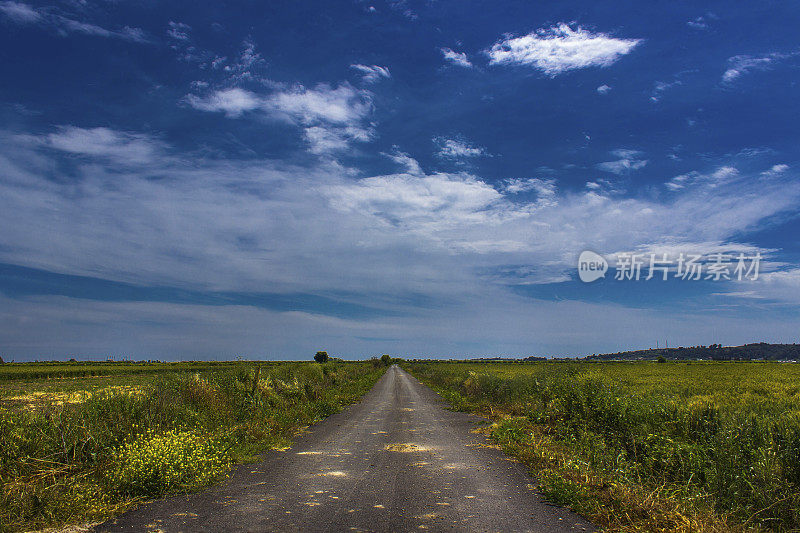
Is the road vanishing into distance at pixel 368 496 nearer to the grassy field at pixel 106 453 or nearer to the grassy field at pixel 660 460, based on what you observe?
the grassy field at pixel 106 453

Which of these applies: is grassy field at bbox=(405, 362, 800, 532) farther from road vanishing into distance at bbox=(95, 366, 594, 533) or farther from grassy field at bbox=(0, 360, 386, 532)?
grassy field at bbox=(0, 360, 386, 532)

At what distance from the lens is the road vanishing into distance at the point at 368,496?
614 cm

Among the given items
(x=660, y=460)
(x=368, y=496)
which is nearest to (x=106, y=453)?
(x=368, y=496)

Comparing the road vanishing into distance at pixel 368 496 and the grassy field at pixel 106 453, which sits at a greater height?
the grassy field at pixel 106 453

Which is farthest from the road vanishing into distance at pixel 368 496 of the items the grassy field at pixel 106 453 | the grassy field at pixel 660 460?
the grassy field at pixel 660 460

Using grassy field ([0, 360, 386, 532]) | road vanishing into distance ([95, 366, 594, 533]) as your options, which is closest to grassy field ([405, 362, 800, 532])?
road vanishing into distance ([95, 366, 594, 533])

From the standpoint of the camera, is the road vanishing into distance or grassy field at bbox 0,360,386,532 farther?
grassy field at bbox 0,360,386,532

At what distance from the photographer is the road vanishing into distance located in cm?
614

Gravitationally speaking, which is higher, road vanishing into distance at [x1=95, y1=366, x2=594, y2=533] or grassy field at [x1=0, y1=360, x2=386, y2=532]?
grassy field at [x1=0, y1=360, x2=386, y2=532]

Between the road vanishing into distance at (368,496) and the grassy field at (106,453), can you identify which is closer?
the road vanishing into distance at (368,496)

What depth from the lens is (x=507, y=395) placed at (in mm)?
22656

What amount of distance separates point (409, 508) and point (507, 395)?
17.1 m

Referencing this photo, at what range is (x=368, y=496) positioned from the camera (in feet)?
24.3

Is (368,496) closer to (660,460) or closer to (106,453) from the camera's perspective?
(106,453)
